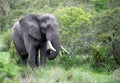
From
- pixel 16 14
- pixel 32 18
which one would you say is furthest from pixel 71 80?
pixel 16 14

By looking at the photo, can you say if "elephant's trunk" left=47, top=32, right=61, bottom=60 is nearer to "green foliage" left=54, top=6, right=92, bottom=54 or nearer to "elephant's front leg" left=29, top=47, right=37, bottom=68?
"elephant's front leg" left=29, top=47, right=37, bottom=68

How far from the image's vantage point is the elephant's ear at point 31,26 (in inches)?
509

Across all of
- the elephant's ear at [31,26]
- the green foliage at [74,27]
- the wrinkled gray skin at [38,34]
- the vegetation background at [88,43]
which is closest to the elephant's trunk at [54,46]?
the wrinkled gray skin at [38,34]

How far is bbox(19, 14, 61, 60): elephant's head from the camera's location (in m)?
12.1

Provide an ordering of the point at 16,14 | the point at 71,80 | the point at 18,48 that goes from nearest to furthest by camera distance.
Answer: the point at 71,80 → the point at 18,48 → the point at 16,14

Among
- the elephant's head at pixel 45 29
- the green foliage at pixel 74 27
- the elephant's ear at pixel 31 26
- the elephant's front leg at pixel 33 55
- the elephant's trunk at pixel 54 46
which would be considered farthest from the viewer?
the green foliage at pixel 74 27

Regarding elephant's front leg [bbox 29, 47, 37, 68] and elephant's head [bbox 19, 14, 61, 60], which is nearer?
elephant's head [bbox 19, 14, 61, 60]

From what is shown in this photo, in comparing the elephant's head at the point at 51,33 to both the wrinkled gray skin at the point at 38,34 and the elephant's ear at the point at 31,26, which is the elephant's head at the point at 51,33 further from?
the elephant's ear at the point at 31,26

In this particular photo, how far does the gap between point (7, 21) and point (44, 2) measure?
10.6 feet

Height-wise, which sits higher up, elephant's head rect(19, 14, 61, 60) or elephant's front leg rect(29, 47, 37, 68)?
elephant's head rect(19, 14, 61, 60)

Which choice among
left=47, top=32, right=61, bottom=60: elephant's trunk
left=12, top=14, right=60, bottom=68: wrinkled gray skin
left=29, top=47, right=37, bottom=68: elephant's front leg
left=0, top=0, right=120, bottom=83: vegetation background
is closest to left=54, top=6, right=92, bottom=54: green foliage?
left=0, top=0, right=120, bottom=83: vegetation background

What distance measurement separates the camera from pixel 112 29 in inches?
555

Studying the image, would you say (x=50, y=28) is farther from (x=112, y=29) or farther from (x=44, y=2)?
(x=44, y=2)

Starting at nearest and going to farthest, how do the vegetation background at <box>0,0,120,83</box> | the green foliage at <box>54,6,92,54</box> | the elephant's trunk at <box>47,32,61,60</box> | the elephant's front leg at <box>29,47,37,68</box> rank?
the elephant's trunk at <box>47,32,61,60</box>
the elephant's front leg at <box>29,47,37,68</box>
the vegetation background at <box>0,0,120,83</box>
the green foliage at <box>54,6,92,54</box>
